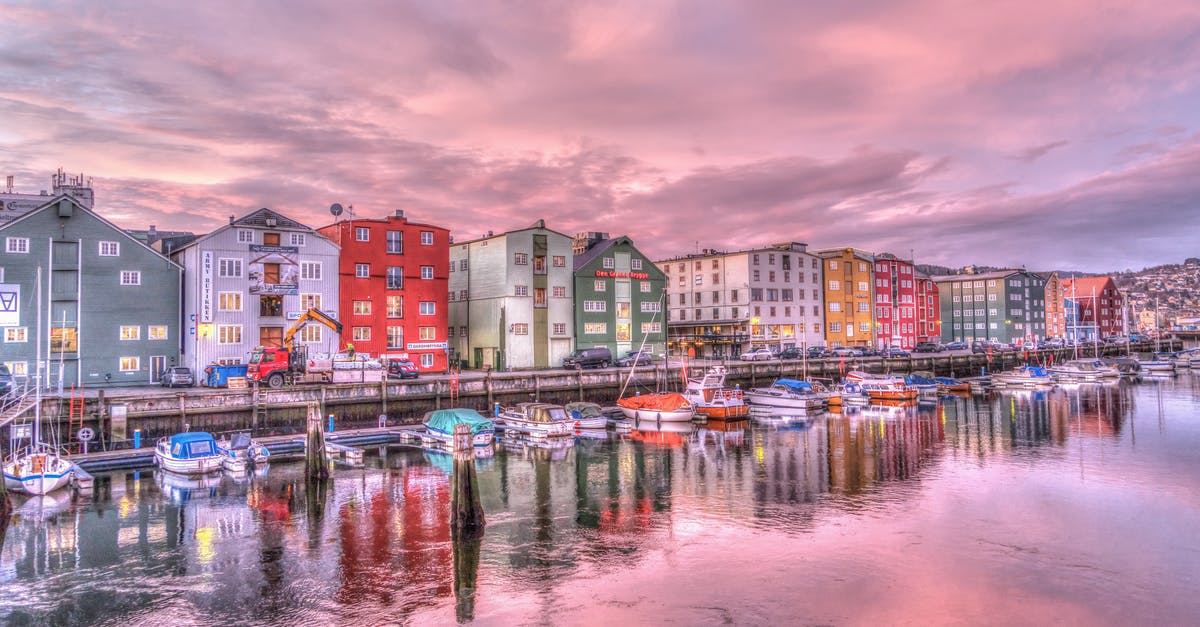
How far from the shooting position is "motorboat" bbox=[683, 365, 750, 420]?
186 feet

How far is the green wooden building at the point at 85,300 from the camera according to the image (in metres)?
49.0

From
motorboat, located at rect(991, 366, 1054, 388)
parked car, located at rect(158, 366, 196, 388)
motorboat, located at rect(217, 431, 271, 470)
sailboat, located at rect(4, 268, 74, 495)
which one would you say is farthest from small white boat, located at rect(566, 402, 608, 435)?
motorboat, located at rect(991, 366, 1054, 388)

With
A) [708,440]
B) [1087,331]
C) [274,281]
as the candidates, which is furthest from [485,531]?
[1087,331]

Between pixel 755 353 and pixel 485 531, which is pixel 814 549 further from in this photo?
pixel 755 353

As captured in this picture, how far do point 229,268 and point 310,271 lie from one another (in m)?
5.95

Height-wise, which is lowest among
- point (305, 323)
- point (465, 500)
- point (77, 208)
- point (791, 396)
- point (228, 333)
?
point (465, 500)

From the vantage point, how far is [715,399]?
57.5 metres

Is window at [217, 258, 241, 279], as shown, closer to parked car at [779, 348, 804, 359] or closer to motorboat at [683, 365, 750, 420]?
motorboat at [683, 365, 750, 420]

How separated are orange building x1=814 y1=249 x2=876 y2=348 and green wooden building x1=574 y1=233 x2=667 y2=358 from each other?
120 feet

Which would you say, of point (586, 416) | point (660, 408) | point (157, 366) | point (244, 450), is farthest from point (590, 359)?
point (244, 450)

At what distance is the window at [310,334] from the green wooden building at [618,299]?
1025 inches

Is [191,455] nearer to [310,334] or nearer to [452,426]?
[452,426]

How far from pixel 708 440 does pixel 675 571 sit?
26.5m

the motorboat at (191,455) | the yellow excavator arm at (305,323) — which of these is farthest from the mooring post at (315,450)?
the yellow excavator arm at (305,323)
